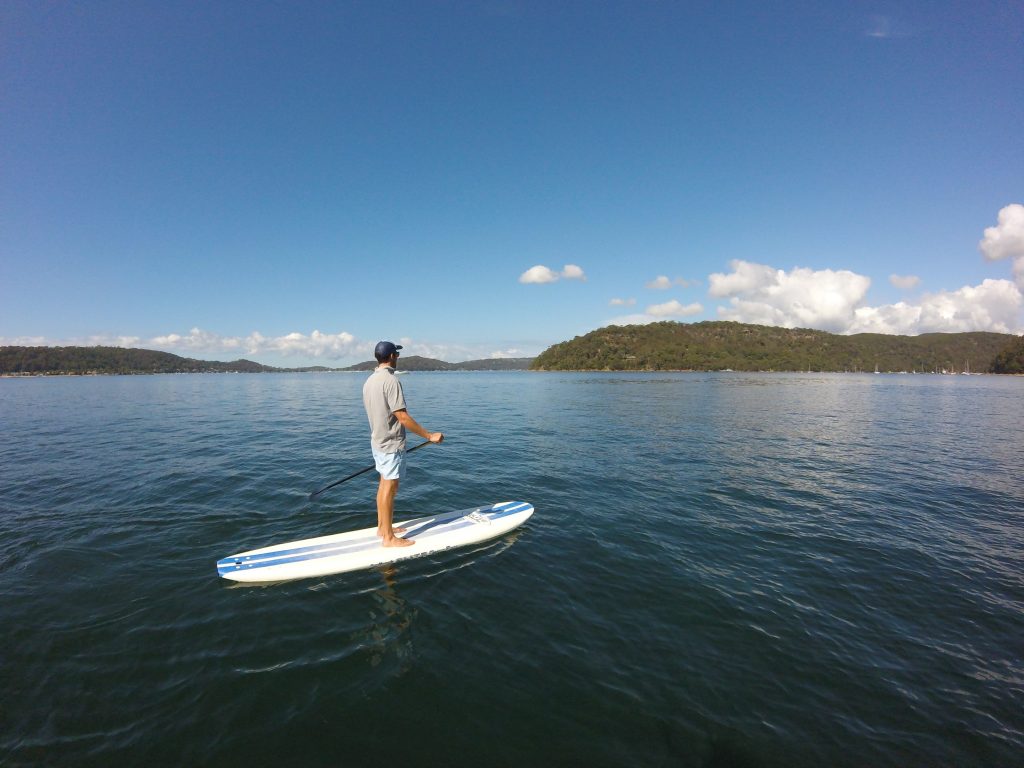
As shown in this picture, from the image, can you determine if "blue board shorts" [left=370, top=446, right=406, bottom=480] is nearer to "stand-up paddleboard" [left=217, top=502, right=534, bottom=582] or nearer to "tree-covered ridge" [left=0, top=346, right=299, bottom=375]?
"stand-up paddleboard" [left=217, top=502, right=534, bottom=582]

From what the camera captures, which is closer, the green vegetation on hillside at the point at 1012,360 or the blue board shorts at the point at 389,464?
the blue board shorts at the point at 389,464

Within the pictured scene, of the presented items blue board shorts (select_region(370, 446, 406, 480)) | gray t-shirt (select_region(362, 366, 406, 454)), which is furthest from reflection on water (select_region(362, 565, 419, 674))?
gray t-shirt (select_region(362, 366, 406, 454))

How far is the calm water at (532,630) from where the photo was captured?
4195mm

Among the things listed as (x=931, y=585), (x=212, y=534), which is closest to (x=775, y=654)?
(x=931, y=585)

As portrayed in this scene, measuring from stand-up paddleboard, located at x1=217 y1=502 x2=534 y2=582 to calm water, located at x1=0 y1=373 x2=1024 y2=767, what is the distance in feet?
0.87

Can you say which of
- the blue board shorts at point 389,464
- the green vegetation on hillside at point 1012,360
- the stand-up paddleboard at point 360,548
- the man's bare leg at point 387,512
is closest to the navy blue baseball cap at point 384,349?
the blue board shorts at point 389,464

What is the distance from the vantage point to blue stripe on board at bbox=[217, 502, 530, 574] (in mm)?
7152

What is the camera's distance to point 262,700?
4.54 metres

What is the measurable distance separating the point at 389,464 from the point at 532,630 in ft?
13.0

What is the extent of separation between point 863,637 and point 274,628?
898 cm

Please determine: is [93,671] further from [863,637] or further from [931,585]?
[931,585]

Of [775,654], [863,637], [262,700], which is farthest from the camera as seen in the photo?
[863,637]

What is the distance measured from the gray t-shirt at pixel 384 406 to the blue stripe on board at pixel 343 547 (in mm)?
2183

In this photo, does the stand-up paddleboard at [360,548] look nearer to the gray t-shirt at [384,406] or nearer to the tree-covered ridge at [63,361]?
the gray t-shirt at [384,406]
